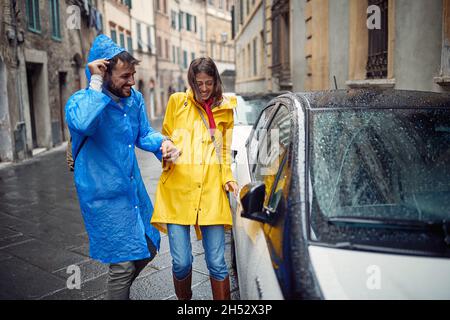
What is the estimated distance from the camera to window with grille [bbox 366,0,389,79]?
7.22 metres

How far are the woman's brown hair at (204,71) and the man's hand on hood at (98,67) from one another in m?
0.54

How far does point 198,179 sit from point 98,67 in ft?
2.88

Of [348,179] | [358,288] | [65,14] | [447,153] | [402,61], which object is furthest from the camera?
[65,14]

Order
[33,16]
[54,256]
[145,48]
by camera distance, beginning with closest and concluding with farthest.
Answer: [54,256]
[33,16]
[145,48]

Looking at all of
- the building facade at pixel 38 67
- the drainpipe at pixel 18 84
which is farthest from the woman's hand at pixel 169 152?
the drainpipe at pixel 18 84

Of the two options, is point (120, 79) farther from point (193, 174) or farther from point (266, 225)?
point (266, 225)

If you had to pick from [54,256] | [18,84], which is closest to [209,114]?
[54,256]

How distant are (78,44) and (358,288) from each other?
669 inches

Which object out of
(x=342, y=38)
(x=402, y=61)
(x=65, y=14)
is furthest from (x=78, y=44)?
(x=402, y=61)

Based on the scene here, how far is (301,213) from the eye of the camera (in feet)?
6.45

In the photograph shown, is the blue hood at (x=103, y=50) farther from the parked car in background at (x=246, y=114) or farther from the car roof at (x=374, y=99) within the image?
the parked car in background at (x=246, y=114)

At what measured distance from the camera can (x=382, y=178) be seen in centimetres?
227

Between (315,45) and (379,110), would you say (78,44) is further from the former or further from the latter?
(379,110)
